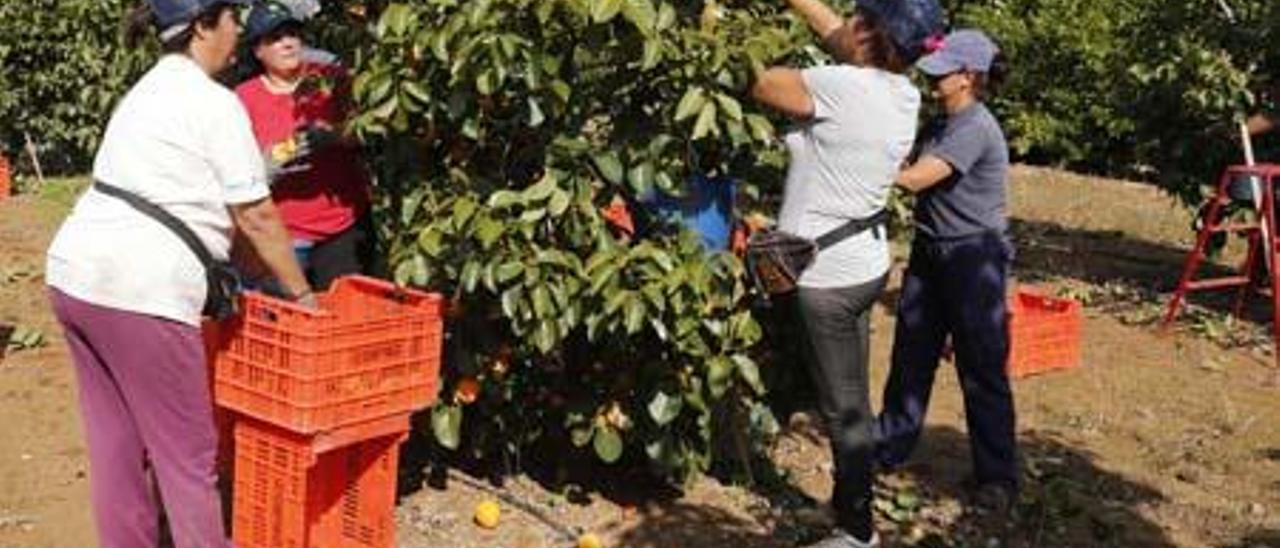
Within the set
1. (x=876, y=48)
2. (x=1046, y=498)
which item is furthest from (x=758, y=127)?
(x=1046, y=498)

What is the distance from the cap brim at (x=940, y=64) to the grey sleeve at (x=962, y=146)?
0.18 meters

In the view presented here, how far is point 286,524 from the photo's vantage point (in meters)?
4.14

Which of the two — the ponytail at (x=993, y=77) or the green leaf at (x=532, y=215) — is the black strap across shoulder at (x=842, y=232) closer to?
the green leaf at (x=532, y=215)

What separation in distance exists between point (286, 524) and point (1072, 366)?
4.56 m

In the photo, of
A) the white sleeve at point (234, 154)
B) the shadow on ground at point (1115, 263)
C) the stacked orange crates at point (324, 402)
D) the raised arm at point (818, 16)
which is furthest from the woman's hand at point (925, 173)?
the shadow on ground at point (1115, 263)

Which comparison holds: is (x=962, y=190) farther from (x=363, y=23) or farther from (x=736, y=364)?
(x=363, y=23)

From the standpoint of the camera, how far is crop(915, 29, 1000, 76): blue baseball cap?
5090 millimetres

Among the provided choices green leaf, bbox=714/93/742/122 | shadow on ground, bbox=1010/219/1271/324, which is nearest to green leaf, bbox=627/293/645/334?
green leaf, bbox=714/93/742/122

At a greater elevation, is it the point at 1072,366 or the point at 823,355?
the point at 823,355

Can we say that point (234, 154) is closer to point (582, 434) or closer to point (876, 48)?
point (582, 434)

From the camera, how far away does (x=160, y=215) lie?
369 cm

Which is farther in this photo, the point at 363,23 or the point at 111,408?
the point at 363,23

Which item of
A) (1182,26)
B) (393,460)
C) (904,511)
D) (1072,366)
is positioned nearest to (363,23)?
(393,460)

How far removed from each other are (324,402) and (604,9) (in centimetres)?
124
